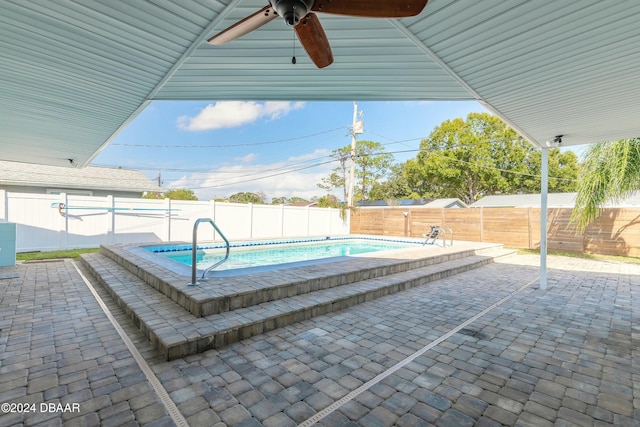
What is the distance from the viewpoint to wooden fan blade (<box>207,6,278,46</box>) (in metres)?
2.24

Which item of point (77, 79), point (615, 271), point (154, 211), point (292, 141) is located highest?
point (292, 141)

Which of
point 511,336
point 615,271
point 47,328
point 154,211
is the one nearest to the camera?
point 47,328

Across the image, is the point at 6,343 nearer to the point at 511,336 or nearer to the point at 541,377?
the point at 541,377

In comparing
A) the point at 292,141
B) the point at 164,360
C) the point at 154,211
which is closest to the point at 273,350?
the point at 164,360

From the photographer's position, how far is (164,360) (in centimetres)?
259

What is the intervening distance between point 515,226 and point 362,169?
15.5 m

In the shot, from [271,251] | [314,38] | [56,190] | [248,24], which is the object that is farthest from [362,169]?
[248,24]

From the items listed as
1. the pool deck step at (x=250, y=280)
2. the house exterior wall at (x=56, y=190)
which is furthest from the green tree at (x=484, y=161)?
the house exterior wall at (x=56, y=190)

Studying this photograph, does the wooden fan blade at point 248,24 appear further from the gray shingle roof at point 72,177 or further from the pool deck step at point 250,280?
the gray shingle roof at point 72,177

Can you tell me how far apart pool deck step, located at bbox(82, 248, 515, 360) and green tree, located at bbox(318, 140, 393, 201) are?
66.3ft

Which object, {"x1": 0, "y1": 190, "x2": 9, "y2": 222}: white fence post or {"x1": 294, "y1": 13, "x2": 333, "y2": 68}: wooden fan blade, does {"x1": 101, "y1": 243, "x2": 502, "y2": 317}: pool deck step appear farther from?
{"x1": 0, "y1": 190, "x2": 9, "y2": 222}: white fence post

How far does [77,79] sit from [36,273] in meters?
4.09

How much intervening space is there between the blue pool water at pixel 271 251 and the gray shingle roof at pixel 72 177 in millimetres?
7841

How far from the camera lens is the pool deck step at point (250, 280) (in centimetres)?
348
